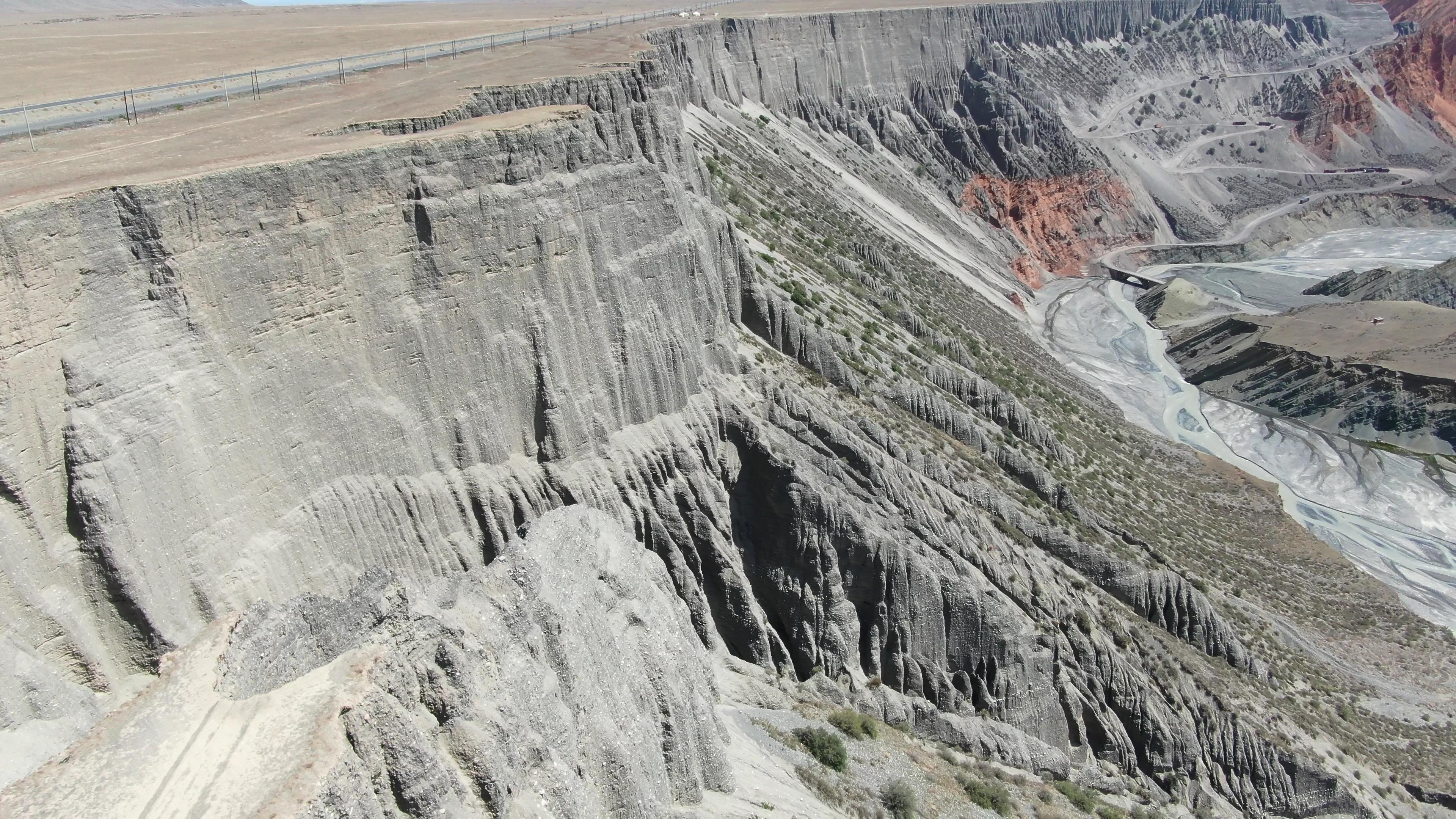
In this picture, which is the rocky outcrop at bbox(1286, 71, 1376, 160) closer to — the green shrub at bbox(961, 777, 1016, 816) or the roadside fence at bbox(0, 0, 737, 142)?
the roadside fence at bbox(0, 0, 737, 142)

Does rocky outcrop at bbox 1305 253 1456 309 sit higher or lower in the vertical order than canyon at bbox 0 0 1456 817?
lower

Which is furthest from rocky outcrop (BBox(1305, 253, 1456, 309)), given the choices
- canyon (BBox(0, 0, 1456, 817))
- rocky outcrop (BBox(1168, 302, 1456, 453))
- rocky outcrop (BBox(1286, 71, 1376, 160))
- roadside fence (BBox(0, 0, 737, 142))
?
roadside fence (BBox(0, 0, 737, 142))

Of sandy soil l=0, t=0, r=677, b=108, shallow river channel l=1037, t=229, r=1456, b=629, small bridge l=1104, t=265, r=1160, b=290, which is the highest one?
sandy soil l=0, t=0, r=677, b=108

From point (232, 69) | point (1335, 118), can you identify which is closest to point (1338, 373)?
point (232, 69)

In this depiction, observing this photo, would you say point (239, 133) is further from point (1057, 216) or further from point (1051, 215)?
point (1057, 216)

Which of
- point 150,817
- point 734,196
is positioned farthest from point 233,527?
point 734,196

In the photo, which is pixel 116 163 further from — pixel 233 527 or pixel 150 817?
pixel 150 817
